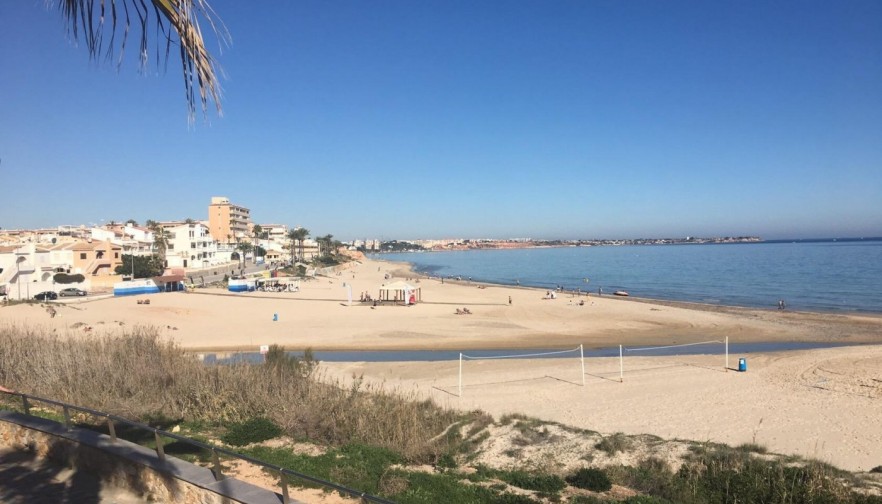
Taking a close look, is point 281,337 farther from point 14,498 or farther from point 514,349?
point 14,498

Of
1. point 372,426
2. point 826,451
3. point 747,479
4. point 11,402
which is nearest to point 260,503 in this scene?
point 372,426

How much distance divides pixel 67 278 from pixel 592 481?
48584 mm

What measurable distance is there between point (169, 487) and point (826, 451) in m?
12.2

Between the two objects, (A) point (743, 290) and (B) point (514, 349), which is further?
(A) point (743, 290)

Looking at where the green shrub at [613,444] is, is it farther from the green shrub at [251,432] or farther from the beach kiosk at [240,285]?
the beach kiosk at [240,285]

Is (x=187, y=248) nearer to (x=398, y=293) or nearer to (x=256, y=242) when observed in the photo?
(x=256, y=242)

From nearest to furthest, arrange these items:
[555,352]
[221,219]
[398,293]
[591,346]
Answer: [555,352] < [591,346] < [398,293] < [221,219]

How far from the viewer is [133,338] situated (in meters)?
12.9

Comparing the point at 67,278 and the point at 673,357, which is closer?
the point at 673,357

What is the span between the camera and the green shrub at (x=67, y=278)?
42.7 meters

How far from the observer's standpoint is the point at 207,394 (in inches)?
405

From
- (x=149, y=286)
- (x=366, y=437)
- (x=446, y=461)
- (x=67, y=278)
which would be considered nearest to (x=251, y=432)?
(x=366, y=437)

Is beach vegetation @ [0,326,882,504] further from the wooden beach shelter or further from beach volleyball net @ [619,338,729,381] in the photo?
the wooden beach shelter

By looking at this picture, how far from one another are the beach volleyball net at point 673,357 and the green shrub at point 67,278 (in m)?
42.9
